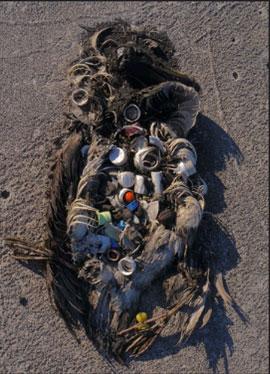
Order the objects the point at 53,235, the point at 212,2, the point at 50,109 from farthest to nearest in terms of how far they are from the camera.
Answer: the point at 212,2, the point at 50,109, the point at 53,235

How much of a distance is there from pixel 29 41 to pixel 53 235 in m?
0.93

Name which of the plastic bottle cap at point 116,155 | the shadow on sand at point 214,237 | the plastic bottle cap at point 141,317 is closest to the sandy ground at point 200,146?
the shadow on sand at point 214,237

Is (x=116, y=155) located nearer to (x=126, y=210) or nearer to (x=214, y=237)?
(x=126, y=210)

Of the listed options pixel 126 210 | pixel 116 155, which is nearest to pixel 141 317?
pixel 126 210

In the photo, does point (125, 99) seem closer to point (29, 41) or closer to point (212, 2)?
point (29, 41)

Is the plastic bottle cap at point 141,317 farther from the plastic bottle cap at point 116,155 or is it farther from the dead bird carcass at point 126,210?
the plastic bottle cap at point 116,155

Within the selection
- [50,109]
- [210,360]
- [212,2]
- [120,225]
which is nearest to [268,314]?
[210,360]

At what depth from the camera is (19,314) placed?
6.79 ft

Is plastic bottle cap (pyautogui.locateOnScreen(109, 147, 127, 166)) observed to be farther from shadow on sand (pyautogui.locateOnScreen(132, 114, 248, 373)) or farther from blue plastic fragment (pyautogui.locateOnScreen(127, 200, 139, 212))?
shadow on sand (pyautogui.locateOnScreen(132, 114, 248, 373))

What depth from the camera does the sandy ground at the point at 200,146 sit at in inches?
81.7

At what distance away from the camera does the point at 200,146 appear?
2.25 meters

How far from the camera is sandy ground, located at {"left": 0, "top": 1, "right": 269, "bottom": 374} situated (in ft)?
6.81

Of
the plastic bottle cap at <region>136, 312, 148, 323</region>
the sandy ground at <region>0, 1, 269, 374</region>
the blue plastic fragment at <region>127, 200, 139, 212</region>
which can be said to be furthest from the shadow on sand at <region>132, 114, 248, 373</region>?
the blue plastic fragment at <region>127, 200, 139, 212</region>

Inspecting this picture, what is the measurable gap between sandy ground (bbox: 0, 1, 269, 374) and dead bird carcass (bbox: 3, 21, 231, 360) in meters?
0.10
